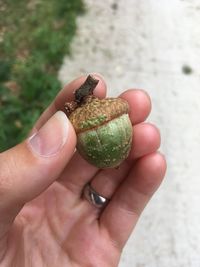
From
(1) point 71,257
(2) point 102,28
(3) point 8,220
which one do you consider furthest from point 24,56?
(3) point 8,220

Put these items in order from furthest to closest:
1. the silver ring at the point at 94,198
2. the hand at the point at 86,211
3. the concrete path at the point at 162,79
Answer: the concrete path at the point at 162,79, the silver ring at the point at 94,198, the hand at the point at 86,211

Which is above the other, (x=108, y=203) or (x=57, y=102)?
(x=57, y=102)

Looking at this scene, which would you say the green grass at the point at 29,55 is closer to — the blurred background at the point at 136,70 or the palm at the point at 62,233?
the blurred background at the point at 136,70

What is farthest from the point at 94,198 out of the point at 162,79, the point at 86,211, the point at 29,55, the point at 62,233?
the point at 29,55

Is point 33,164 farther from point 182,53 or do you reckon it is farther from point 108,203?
point 182,53

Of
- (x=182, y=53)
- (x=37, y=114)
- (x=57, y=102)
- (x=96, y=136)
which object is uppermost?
(x=96, y=136)

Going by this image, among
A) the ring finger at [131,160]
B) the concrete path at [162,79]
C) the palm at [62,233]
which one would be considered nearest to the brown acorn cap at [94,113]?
the ring finger at [131,160]

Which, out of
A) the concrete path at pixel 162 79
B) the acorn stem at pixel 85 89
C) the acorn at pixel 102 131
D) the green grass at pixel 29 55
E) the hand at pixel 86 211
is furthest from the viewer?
the green grass at pixel 29 55

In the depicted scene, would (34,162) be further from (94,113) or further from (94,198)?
(94,198)
